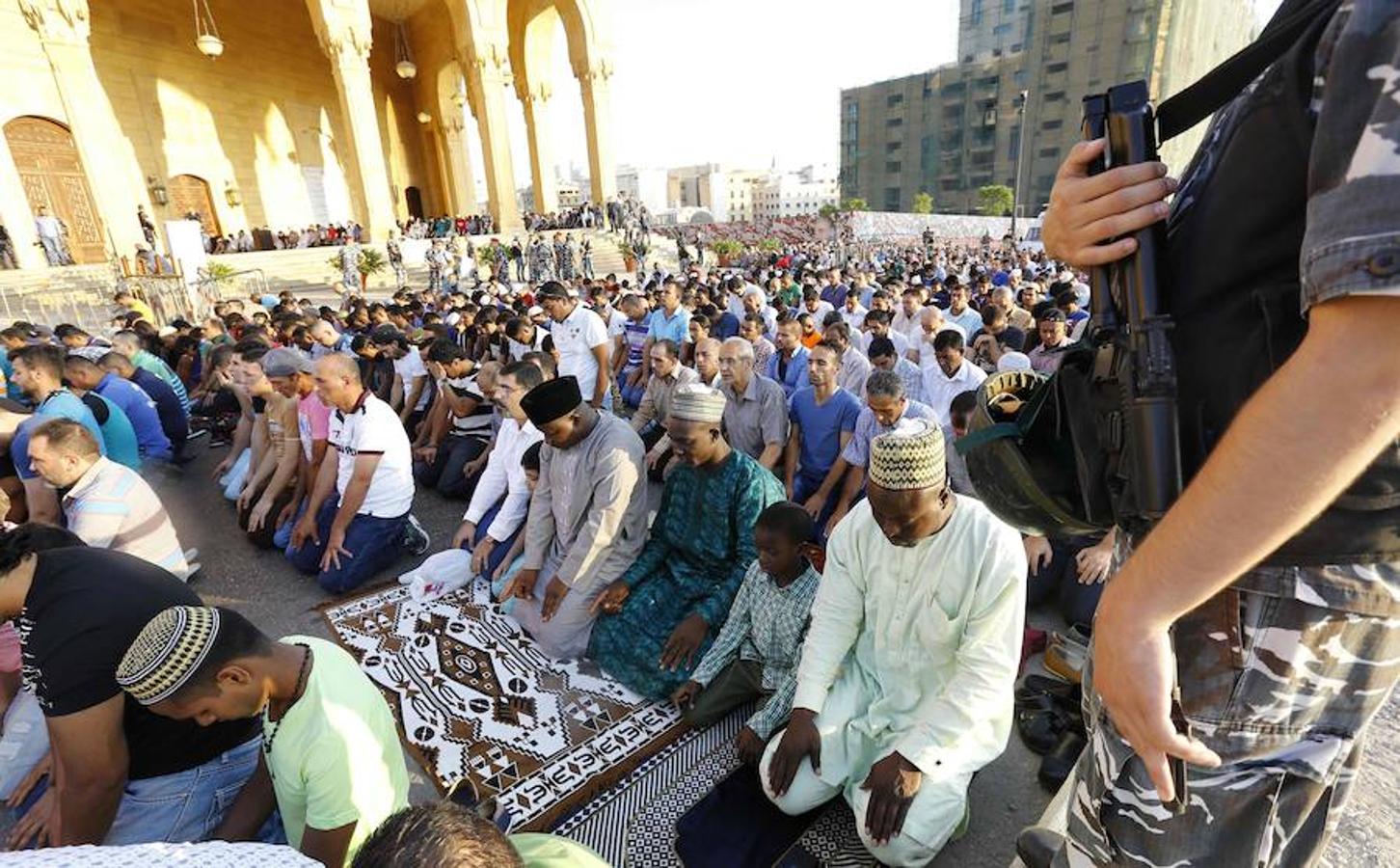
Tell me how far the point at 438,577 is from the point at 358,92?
740 inches

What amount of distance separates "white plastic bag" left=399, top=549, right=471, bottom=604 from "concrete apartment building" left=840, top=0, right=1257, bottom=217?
3409 centimetres

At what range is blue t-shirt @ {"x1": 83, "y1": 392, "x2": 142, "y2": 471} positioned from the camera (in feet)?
13.8

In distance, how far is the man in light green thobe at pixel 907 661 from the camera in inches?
75.4

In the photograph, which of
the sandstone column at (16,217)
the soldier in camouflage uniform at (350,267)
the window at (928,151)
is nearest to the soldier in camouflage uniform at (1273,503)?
the soldier in camouflage uniform at (350,267)

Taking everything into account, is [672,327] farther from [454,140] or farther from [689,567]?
[454,140]

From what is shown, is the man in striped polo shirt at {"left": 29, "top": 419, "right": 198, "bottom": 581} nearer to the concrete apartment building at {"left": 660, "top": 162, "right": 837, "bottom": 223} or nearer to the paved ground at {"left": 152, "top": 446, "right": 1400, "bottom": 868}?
the paved ground at {"left": 152, "top": 446, "right": 1400, "bottom": 868}

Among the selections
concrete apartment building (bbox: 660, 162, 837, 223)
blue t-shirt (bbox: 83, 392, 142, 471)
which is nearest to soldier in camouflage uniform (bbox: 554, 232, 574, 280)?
blue t-shirt (bbox: 83, 392, 142, 471)

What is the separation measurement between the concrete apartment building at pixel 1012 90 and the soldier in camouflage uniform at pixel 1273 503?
1369 inches

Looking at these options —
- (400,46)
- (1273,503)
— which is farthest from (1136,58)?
(1273,503)

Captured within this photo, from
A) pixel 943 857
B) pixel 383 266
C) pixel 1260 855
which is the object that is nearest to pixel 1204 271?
pixel 1260 855

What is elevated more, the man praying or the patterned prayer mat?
the man praying

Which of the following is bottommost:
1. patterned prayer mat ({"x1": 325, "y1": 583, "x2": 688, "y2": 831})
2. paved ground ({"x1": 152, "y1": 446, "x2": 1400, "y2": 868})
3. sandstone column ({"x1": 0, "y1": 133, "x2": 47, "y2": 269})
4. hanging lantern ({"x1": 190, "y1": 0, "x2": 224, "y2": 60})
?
patterned prayer mat ({"x1": 325, "y1": 583, "x2": 688, "y2": 831})

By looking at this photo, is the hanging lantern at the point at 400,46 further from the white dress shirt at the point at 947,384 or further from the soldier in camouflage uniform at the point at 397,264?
the white dress shirt at the point at 947,384

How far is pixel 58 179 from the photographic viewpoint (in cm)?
1622
